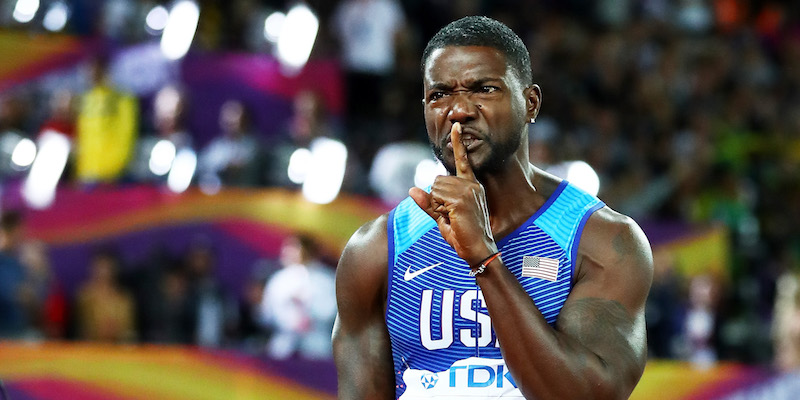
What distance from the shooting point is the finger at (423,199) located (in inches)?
134

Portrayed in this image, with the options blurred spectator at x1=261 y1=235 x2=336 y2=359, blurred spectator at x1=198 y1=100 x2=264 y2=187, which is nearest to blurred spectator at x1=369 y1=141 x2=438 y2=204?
blurred spectator at x1=198 y1=100 x2=264 y2=187

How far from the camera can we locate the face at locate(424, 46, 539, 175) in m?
3.55

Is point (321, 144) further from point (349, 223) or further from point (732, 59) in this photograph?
point (732, 59)

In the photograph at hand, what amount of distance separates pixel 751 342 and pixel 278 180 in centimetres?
502

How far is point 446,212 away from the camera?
11.0 ft

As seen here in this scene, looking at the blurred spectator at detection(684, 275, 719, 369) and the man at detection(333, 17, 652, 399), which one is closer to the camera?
the man at detection(333, 17, 652, 399)

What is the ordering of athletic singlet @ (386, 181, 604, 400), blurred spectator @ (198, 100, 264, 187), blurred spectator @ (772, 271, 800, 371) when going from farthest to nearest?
blurred spectator @ (198, 100, 264, 187), blurred spectator @ (772, 271, 800, 371), athletic singlet @ (386, 181, 604, 400)

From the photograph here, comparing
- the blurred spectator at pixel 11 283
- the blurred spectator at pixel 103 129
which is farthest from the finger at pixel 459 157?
the blurred spectator at pixel 103 129

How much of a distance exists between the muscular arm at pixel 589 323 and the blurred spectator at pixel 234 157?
8079mm

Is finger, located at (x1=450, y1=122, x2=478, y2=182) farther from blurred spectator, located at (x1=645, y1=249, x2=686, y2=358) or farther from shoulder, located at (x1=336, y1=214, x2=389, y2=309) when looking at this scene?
blurred spectator, located at (x1=645, y1=249, x2=686, y2=358)

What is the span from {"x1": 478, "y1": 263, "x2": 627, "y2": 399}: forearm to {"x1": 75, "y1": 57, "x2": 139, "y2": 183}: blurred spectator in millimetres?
8838

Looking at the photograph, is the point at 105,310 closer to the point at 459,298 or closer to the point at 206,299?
the point at 206,299

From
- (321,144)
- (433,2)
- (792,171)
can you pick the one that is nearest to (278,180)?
(321,144)

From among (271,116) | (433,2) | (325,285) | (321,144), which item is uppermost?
(433,2)
